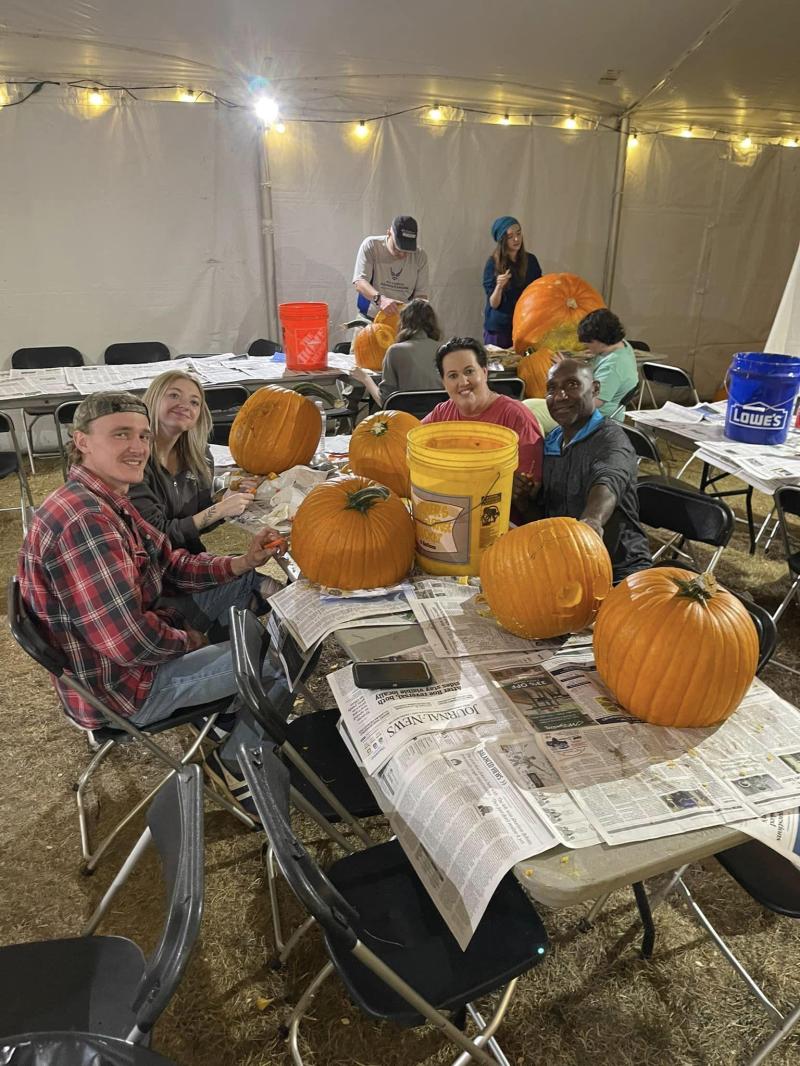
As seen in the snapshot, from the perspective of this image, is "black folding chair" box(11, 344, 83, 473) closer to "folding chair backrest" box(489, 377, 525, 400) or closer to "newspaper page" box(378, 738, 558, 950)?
"folding chair backrest" box(489, 377, 525, 400)

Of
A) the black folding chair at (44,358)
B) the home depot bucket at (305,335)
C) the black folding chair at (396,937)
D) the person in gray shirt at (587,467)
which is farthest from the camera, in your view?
the black folding chair at (44,358)

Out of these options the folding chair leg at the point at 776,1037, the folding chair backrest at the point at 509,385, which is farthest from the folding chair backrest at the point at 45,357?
the folding chair leg at the point at 776,1037

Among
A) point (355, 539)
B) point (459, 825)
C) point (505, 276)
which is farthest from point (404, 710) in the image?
point (505, 276)

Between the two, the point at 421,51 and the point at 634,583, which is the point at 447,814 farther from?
the point at 421,51

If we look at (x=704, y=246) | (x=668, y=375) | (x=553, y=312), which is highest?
(x=704, y=246)

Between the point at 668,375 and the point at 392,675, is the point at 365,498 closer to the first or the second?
the point at 392,675

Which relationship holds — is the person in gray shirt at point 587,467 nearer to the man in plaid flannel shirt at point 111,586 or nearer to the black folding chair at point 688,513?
the black folding chair at point 688,513

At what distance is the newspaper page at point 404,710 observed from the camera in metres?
1.37

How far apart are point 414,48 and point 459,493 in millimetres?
6034

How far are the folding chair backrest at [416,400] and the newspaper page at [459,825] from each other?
117 inches

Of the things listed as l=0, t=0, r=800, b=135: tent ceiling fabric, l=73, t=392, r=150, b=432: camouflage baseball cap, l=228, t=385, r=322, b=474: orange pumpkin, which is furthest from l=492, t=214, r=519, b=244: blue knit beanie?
l=73, t=392, r=150, b=432: camouflage baseball cap

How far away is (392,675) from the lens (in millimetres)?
1548

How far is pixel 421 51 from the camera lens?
20.2ft

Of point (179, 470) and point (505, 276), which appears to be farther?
point (505, 276)
